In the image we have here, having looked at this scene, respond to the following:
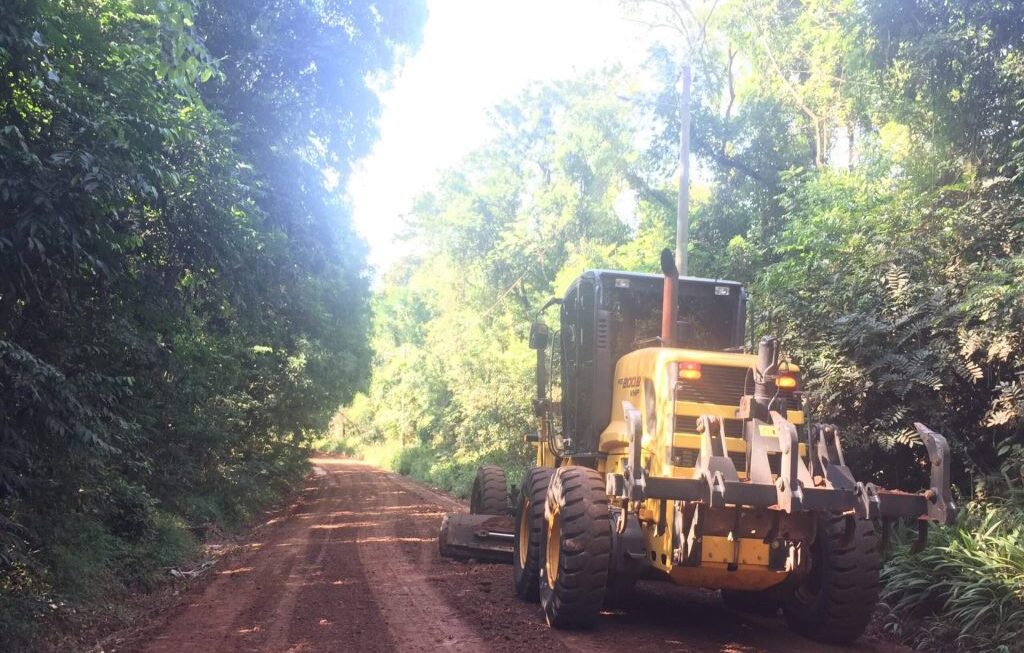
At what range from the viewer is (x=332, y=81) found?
1476 cm

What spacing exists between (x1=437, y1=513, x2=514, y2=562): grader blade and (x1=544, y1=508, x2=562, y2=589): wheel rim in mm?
2924

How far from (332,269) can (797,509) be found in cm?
1495

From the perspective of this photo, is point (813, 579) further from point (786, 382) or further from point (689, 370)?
point (689, 370)

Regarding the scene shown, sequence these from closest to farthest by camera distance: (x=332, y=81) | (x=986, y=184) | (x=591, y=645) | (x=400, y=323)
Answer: (x=591, y=645) < (x=986, y=184) < (x=332, y=81) < (x=400, y=323)

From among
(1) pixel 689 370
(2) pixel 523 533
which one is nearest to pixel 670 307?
(1) pixel 689 370

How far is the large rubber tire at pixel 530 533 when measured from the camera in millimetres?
7559

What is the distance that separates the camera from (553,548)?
7105mm

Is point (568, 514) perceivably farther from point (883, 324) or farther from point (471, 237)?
point (471, 237)

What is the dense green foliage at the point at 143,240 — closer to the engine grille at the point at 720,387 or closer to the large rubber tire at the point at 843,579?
the engine grille at the point at 720,387

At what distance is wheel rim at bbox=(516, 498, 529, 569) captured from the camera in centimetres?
803

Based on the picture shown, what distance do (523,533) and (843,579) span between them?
3.09 m

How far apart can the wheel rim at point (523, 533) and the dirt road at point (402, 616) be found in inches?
16.7

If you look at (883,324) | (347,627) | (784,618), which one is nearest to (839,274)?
(883,324)

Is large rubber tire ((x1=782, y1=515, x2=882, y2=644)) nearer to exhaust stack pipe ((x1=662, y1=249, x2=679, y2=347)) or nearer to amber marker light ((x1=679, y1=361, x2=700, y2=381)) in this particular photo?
amber marker light ((x1=679, y1=361, x2=700, y2=381))
